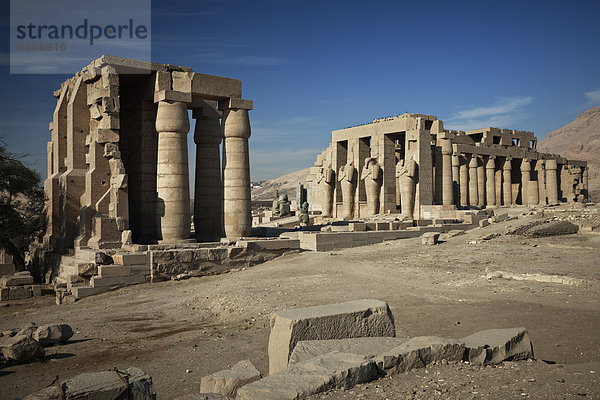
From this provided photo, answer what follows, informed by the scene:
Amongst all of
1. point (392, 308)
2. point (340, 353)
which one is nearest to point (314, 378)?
point (340, 353)

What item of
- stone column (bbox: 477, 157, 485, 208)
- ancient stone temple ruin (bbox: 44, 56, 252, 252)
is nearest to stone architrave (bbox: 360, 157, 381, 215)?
stone column (bbox: 477, 157, 485, 208)

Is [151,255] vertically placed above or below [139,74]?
below

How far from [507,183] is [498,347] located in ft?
130

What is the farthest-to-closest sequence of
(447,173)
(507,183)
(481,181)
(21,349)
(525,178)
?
(525,178), (507,183), (481,181), (447,173), (21,349)

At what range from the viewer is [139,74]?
51.0 ft

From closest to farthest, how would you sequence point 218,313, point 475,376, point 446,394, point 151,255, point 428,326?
point 446,394 → point 475,376 → point 428,326 → point 218,313 → point 151,255

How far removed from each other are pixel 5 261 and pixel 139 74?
8782mm

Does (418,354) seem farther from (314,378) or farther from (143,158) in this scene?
(143,158)

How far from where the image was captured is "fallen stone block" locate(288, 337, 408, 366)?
16.7 ft

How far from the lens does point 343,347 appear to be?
5.29 m

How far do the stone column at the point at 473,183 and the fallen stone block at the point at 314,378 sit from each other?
116ft

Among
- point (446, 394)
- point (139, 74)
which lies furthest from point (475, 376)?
point (139, 74)

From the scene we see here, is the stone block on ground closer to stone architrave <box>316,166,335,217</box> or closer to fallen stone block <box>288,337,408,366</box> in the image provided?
fallen stone block <box>288,337,408,366</box>

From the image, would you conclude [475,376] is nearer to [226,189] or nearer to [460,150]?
[226,189]
